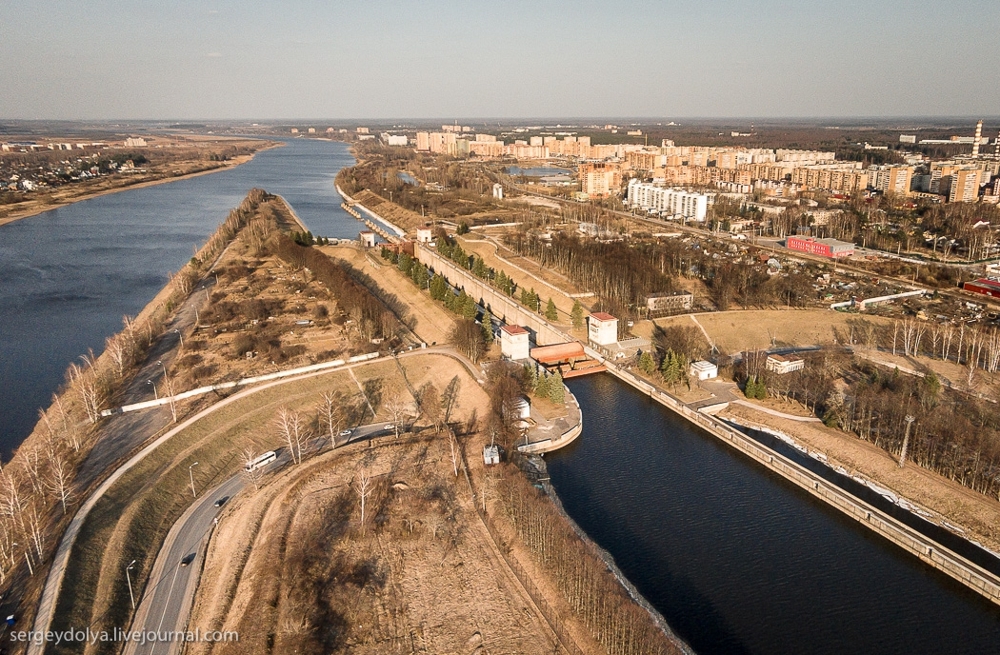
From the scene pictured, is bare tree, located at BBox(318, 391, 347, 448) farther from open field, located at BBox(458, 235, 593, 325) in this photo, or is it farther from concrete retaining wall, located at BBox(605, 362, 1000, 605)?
open field, located at BBox(458, 235, 593, 325)

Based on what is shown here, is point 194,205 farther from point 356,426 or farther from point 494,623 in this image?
point 494,623

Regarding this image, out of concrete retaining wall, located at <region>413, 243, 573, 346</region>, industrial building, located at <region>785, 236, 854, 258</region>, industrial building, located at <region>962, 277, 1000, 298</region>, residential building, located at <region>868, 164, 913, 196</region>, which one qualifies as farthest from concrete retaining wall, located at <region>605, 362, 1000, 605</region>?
residential building, located at <region>868, 164, 913, 196</region>

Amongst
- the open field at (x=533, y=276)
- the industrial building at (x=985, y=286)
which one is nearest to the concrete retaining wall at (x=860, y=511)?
the open field at (x=533, y=276)

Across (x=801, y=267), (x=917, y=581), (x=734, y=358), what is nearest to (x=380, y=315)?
(x=734, y=358)

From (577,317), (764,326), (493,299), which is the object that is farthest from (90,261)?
(764,326)

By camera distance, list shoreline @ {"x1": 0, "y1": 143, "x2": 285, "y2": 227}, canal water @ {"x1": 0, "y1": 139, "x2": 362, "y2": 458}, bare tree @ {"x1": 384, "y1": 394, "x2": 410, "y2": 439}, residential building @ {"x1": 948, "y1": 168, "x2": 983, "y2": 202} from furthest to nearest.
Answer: shoreline @ {"x1": 0, "y1": 143, "x2": 285, "y2": 227}
residential building @ {"x1": 948, "y1": 168, "x2": 983, "y2": 202}
canal water @ {"x1": 0, "y1": 139, "x2": 362, "y2": 458}
bare tree @ {"x1": 384, "y1": 394, "x2": 410, "y2": 439}

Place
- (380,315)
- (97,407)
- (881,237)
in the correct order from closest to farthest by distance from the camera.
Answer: (97,407), (380,315), (881,237)

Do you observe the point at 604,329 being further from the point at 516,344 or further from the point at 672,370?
the point at 672,370
